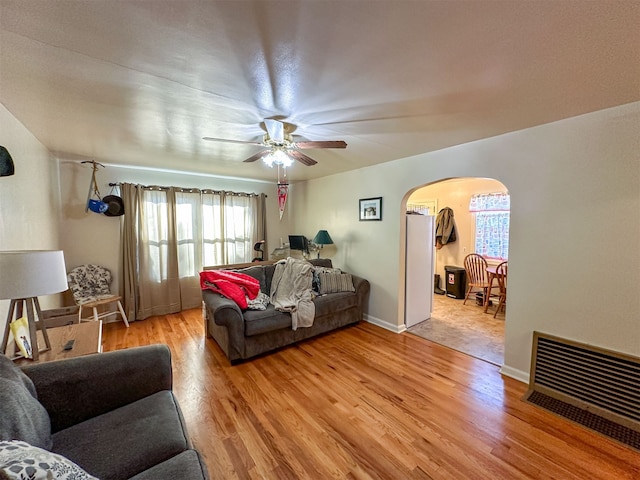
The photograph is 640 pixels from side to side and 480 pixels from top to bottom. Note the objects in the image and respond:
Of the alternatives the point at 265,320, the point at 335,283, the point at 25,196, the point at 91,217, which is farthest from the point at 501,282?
the point at 91,217

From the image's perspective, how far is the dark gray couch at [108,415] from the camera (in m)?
1.04

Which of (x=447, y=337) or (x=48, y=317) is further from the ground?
(x=48, y=317)

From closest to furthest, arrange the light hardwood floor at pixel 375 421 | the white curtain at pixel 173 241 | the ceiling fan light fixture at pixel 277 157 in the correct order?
the light hardwood floor at pixel 375 421 → the ceiling fan light fixture at pixel 277 157 → the white curtain at pixel 173 241

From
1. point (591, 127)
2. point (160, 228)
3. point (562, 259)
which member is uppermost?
point (591, 127)

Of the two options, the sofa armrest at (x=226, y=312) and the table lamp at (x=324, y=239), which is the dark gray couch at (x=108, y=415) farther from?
the table lamp at (x=324, y=239)

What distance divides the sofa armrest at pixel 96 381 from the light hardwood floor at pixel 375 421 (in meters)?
0.62

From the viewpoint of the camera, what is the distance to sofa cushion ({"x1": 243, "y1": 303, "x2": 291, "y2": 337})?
9.07 ft

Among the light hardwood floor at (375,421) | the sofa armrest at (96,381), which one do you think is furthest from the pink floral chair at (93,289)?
the sofa armrest at (96,381)

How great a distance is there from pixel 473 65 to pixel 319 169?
112 inches

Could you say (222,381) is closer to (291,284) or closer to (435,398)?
(291,284)

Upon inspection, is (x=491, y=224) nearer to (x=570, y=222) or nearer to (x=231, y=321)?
(x=570, y=222)

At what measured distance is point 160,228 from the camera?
4184 mm

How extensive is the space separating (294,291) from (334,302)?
0.55m

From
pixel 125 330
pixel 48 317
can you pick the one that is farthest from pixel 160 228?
pixel 48 317
